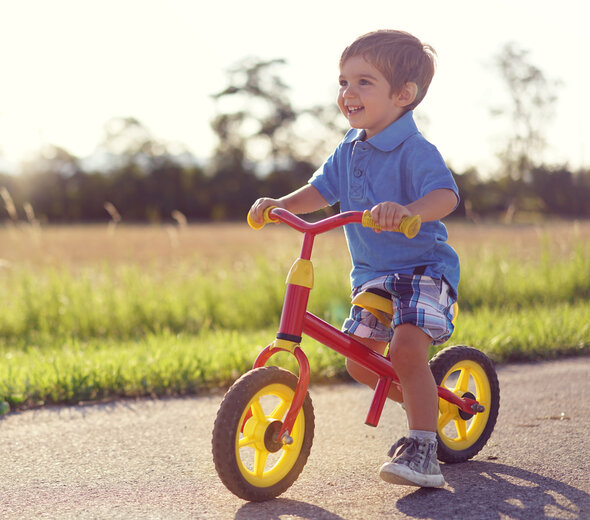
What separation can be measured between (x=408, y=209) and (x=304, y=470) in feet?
3.63

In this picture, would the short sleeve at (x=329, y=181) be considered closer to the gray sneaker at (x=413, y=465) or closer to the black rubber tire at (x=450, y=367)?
the black rubber tire at (x=450, y=367)

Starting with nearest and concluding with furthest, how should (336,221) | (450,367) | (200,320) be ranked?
(336,221) < (450,367) < (200,320)

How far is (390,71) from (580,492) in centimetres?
160

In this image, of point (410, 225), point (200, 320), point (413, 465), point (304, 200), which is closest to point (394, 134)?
point (304, 200)

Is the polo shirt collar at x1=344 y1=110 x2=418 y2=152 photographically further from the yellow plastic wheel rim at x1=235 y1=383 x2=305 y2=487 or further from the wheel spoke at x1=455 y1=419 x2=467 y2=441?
the wheel spoke at x1=455 y1=419 x2=467 y2=441

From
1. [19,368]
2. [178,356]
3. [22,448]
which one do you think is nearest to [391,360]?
[22,448]

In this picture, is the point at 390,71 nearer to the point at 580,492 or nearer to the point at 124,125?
the point at 580,492

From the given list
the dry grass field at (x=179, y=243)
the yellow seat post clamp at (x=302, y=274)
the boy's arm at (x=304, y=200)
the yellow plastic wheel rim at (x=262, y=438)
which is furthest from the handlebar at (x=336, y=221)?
the dry grass field at (x=179, y=243)

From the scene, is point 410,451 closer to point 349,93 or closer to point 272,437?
point 272,437

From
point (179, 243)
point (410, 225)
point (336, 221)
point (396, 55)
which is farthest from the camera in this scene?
point (179, 243)

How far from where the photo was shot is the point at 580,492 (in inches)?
102

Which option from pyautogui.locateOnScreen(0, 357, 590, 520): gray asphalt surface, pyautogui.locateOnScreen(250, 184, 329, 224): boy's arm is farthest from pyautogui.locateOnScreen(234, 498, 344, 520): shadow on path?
pyautogui.locateOnScreen(250, 184, 329, 224): boy's arm

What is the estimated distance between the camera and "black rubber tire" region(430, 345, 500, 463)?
298cm

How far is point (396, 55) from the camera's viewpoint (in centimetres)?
269
